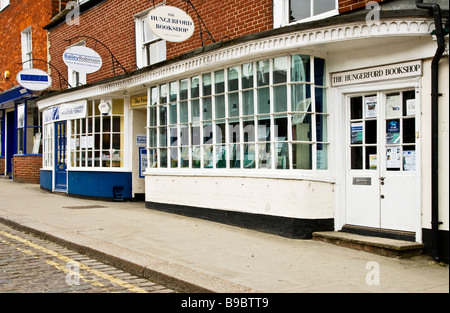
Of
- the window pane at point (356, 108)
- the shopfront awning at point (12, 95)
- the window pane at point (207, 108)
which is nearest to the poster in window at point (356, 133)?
the window pane at point (356, 108)

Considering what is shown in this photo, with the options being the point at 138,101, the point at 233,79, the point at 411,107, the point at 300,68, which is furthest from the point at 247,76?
the point at 138,101

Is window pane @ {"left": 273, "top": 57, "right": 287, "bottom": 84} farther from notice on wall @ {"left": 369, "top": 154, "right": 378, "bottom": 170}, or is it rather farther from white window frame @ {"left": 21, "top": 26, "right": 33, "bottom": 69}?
white window frame @ {"left": 21, "top": 26, "right": 33, "bottom": 69}

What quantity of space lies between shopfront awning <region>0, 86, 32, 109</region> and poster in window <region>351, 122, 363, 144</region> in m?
14.5

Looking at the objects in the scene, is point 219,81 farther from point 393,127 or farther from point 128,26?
point 128,26

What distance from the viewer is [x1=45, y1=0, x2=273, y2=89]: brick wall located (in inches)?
398

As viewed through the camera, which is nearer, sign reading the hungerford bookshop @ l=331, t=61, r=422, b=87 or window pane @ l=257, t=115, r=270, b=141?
sign reading the hungerford bookshop @ l=331, t=61, r=422, b=87

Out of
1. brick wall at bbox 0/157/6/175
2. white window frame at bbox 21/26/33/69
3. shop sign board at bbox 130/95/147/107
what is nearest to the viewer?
shop sign board at bbox 130/95/147/107

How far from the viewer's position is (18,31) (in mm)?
21453

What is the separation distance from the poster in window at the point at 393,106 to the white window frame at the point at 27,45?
17.0 m

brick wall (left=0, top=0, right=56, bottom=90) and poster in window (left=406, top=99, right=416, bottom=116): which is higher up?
brick wall (left=0, top=0, right=56, bottom=90)

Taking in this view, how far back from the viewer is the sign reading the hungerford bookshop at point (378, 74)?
7.05 metres

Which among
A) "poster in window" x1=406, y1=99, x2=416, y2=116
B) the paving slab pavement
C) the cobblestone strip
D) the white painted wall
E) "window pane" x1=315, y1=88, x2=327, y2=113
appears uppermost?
"window pane" x1=315, y1=88, x2=327, y2=113

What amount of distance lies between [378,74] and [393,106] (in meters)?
0.54

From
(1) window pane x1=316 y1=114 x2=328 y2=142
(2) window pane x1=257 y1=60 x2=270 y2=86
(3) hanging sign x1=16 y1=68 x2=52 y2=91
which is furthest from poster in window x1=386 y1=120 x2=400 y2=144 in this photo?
(3) hanging sign x1=16 y1=68 x2=52 y2=91
